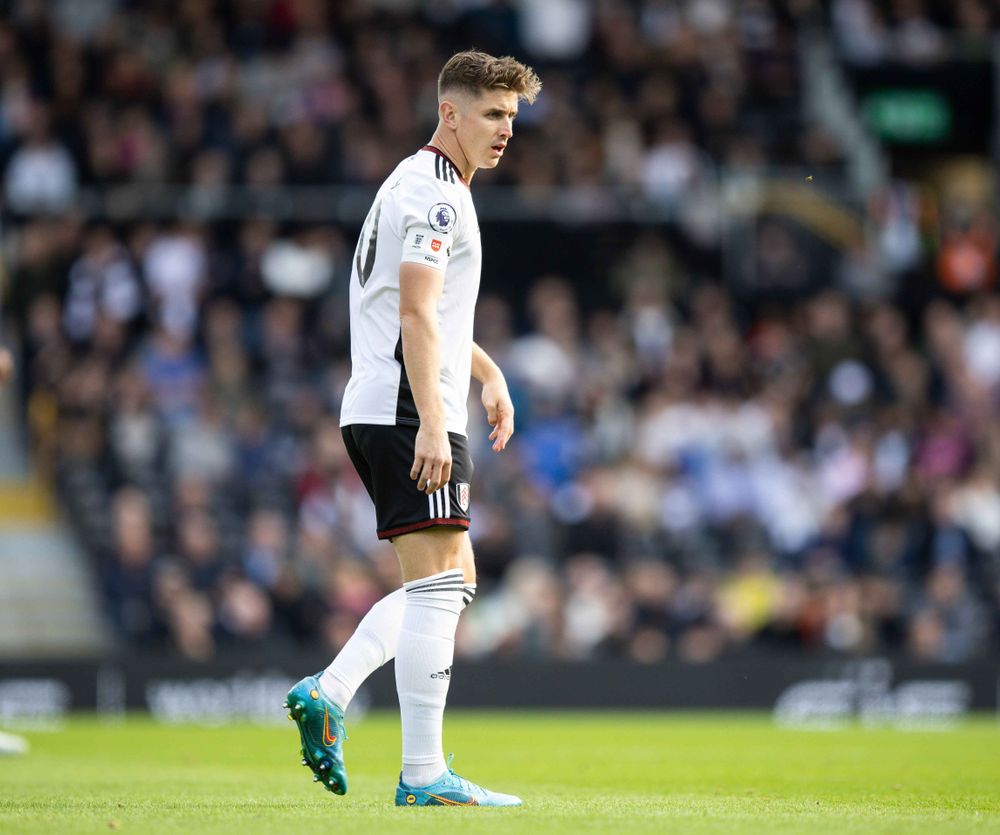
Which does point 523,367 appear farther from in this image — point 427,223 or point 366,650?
point 427,223

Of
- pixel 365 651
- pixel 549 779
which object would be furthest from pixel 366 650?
pixel 549 779

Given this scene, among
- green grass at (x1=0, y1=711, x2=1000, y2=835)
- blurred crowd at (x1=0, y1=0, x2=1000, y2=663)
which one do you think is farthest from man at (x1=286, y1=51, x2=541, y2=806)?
blurred crowd at (x1=0, y1=0, x2=1000, y2=663)

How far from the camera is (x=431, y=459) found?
6.19 meters

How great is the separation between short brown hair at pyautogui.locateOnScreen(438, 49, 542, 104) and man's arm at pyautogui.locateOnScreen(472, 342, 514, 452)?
96 centimetres

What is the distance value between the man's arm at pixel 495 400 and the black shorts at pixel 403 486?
0.43 m

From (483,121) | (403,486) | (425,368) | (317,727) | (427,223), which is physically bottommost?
(317,727)

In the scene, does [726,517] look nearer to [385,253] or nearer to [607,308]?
[607,308]

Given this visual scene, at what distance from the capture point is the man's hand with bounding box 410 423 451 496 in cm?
620

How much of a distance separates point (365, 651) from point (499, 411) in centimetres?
105

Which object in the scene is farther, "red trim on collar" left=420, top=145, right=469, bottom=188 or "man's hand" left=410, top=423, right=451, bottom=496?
"red trim on collar" left=420, top=145, right=469, bottom=188

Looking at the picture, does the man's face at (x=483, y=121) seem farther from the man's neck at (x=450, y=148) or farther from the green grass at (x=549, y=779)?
the green grass at (x=549, y=779)

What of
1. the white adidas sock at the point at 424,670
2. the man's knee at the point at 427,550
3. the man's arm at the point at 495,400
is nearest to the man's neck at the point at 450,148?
the man's arm at the point at 495,400

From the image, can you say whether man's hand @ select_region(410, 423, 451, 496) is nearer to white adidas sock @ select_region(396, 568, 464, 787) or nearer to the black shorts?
the black shorts

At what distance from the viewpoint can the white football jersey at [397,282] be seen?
6363 mm
